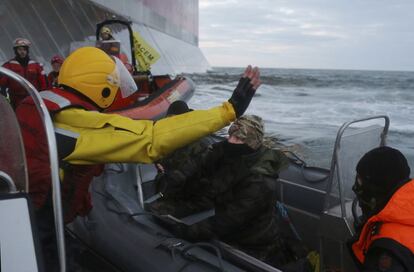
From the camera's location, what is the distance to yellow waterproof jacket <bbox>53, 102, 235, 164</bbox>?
64.5 inches

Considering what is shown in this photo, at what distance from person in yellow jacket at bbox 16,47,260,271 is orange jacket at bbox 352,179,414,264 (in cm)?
65

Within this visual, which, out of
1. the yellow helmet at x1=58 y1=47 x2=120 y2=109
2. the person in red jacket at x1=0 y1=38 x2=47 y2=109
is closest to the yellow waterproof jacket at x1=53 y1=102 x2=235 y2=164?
the yellow helmet at x1=58 y1=47 x2=120 y2=109

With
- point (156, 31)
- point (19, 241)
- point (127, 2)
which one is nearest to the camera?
point (19, 241)

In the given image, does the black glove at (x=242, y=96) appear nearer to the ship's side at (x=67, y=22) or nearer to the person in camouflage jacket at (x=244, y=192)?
the person in camouflage jacket at (x=244, y=192)

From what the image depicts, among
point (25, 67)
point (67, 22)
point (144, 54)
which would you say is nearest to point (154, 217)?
point (25, 67)

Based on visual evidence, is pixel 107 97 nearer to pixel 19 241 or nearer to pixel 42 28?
pixel 19 241

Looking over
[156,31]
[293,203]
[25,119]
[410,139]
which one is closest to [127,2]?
[156,31]

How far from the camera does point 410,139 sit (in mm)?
11039

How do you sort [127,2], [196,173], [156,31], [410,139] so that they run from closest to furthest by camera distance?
[196,173] → [410,139] → [127,2] → [156,31]

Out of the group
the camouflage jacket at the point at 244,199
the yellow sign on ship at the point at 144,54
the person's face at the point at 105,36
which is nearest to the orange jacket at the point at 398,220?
the camouflage jacket at the point at 244,199

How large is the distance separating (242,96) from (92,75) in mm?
593

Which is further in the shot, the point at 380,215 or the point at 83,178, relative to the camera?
the point at 83,178

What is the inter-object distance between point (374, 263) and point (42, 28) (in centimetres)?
1137

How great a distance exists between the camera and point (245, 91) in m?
1.72
